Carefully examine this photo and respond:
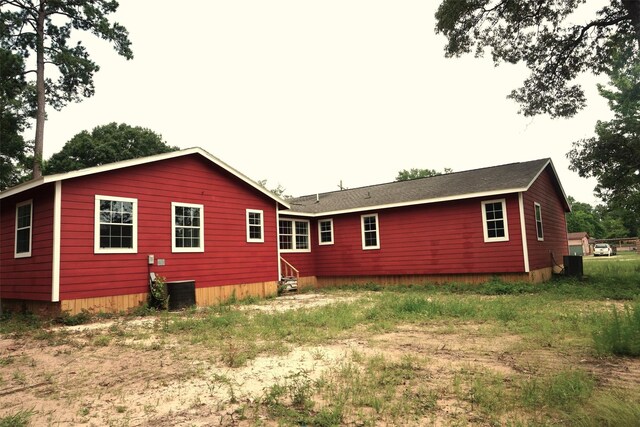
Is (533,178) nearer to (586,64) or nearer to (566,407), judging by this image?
(586,64)

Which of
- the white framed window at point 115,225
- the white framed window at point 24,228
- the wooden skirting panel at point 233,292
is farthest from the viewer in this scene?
the wooden skirting panel at point 233,292

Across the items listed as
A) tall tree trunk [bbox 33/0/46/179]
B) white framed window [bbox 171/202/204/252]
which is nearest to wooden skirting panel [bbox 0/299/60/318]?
white framed window [bbox 171/202/204/252]

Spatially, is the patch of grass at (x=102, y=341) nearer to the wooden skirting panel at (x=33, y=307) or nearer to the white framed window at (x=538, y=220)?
the wooden skirting panel at (x=33, y=307)

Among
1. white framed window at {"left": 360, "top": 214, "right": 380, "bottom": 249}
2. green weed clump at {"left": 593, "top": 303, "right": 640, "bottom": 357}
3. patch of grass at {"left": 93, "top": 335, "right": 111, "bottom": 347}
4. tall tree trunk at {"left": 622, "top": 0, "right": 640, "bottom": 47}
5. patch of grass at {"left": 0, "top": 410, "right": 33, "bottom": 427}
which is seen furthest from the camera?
white framed window at {"left": 360, "top": 214, "right": 380, "bottom": 249}

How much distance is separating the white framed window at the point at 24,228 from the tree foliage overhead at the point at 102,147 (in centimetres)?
2763

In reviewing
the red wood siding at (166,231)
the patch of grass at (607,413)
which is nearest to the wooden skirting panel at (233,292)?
the red wood siding at (166,231)

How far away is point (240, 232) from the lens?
13984 mm

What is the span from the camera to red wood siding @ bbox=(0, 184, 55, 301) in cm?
962

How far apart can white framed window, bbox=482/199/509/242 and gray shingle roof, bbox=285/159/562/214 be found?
0.66m

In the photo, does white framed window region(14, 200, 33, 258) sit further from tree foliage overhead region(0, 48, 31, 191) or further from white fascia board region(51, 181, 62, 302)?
tree foliage overhead region(0, 48, 31, 191)

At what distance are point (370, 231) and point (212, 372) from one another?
43.9ft

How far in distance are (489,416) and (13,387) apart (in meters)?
5.35

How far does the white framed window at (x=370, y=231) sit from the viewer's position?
17.5m

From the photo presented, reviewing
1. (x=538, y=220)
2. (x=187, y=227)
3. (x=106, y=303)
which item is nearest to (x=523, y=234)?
(x=538, y=220)
